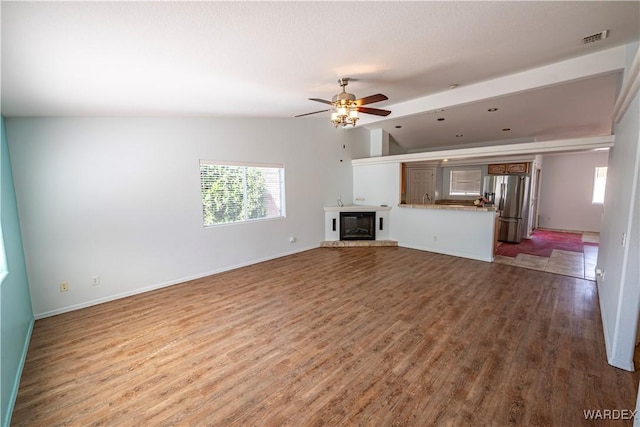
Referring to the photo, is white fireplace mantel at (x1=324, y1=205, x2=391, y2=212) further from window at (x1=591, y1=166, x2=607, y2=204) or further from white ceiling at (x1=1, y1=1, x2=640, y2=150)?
window at (x1=591, y1=166, x2=607, y2=204)

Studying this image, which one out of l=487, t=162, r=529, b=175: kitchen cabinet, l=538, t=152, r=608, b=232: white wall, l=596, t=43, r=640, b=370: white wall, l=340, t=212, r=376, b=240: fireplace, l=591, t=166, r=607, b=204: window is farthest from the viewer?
l=538, t=152, r=608, b=232: white wall

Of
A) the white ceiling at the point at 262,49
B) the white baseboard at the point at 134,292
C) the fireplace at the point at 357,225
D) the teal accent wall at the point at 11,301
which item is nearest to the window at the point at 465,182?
the fireplace at the point at 357,225

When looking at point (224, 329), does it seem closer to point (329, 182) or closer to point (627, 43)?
point (329, 182)

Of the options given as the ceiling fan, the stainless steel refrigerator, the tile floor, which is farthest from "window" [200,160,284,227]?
the stainless steel refrigerator

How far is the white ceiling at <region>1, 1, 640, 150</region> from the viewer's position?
162cm

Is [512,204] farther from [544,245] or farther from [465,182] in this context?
[465,182]

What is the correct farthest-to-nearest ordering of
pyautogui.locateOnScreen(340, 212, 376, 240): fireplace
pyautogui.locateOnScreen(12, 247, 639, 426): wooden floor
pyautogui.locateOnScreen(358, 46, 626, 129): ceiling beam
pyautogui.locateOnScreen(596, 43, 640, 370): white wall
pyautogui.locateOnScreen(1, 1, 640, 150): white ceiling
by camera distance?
pyautogui.locateOnScreen(340, 212, 376, 240): fireplace → pyautogui.locateOnScreen(358, 46, 626, 129): ceiling beam → pyautogui.locateOnScreen(596, 43, 640, 370): white wall → pyautogui.locateOnScreen(12, 247, 639, 426): wooden floor → pyautogui.locateOnScreen(1, 1, 640, 150): white ceiling

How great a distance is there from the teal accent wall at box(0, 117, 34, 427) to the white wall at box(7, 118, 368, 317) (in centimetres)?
18

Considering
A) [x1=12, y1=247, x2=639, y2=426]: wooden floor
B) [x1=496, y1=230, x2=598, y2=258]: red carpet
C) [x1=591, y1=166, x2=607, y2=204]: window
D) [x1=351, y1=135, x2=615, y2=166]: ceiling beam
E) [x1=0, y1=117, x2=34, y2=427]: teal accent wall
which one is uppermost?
[x1=351, y1=135, x2=615, y2=166]: ceiling beam

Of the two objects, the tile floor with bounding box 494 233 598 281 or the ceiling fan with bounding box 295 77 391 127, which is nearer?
the ceiling fan with bounding box 295 77 391 127

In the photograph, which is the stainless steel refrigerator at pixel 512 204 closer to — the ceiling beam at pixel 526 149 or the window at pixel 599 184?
the ceiling beam at pixel 526 149

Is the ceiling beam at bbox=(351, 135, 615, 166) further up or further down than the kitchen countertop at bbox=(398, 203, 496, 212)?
further up

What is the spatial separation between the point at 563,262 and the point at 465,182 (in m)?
3.67

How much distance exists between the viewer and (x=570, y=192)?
7.75 m
